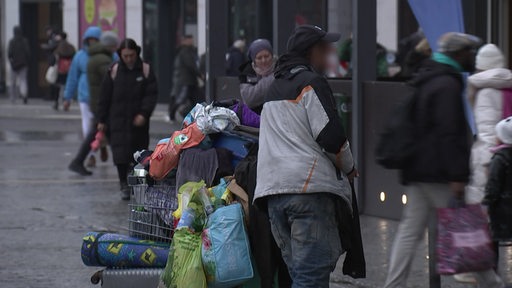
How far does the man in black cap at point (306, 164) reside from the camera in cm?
654

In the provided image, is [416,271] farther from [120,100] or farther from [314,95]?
[120,100]

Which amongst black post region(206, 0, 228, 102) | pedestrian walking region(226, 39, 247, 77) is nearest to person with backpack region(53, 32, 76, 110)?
pedestrian walking region(226, 39, 247, 77)

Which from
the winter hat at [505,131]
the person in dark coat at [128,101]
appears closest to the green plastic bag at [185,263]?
the winter hat at [505,131]

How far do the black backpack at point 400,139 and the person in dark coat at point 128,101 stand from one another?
6235mm

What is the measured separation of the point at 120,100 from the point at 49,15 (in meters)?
21.4

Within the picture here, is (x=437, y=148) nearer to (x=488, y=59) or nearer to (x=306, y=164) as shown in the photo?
(x=306, y=164)

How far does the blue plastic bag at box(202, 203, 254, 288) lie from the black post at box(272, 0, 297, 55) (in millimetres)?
5411

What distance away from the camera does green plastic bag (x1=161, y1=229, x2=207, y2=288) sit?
700 centimetres

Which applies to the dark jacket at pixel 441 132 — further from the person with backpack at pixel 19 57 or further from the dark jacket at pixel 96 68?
the person with backpack at pixel 19 57

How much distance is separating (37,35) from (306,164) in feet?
93.2

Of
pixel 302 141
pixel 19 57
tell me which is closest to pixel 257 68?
pixel 302 141

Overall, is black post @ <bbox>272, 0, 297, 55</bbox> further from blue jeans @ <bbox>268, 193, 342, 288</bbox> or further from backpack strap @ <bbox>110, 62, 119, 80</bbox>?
blue jeans @ <bbox>268, 193, 342, 288</bbox>

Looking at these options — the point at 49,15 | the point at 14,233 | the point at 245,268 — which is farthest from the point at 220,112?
the point at 49,15

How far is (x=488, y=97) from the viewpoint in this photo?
8219 millimetres
